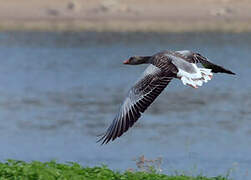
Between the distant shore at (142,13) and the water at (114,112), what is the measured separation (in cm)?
534

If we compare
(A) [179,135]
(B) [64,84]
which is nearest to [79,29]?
(B) [64,84]

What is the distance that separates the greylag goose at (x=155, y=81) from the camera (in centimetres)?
927

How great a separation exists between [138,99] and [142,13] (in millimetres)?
34829

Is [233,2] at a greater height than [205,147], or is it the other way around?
[233,2]

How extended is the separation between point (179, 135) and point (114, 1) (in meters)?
27.4

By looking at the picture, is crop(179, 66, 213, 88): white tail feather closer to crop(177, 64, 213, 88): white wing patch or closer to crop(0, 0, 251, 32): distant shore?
crop(177, 64, 213, 88): white wing patch

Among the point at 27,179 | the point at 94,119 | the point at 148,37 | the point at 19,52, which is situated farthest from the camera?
the point at 148,37

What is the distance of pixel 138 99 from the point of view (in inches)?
380

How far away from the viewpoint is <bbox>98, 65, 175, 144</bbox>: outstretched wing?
366 inches

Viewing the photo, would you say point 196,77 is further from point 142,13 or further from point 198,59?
point 142,13

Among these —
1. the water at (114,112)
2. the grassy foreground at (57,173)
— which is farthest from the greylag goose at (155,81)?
the water at (114,112)

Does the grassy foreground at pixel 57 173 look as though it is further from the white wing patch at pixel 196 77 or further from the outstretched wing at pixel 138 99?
the white wing patch at pixel 196 77

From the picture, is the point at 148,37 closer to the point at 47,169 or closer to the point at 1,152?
the point at 1,152

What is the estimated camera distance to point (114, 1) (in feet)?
143
